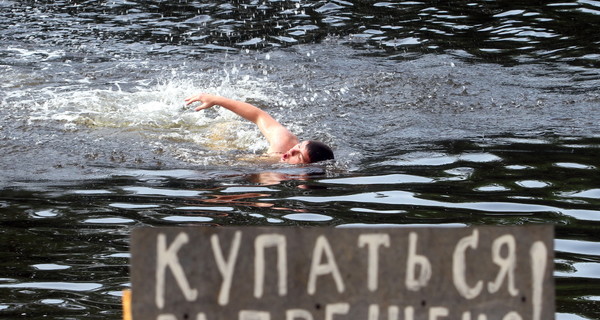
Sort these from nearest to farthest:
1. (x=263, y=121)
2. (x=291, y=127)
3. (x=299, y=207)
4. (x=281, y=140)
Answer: (x=299, y=207) → (x=281, y=140) → (x=263, y=121) → (x=291, y=127)

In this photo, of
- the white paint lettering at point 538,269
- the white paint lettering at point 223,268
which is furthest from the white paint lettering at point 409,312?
the white paint lettering at point 223,268

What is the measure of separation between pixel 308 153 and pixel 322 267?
6.18 meters

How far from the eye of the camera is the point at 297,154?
949 centimetres

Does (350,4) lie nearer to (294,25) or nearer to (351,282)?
(294,25)

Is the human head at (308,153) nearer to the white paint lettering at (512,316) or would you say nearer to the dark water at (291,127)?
the dark water at (291,127)

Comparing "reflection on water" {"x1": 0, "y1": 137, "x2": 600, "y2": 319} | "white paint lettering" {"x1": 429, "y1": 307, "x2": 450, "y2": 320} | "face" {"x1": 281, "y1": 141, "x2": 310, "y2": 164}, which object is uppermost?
"white paint lettering" {"x1": 429, "y1": 307, "x2": 450, "y2": 320}

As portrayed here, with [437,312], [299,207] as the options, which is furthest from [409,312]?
[299,207]

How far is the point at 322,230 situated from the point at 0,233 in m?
4.27

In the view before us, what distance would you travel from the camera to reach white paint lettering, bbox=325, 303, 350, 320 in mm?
3143

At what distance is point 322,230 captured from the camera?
310 cm

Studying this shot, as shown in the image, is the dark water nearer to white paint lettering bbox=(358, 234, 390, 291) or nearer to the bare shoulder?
the bare shoulder

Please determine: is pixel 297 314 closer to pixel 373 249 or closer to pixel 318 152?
pixel 373 249

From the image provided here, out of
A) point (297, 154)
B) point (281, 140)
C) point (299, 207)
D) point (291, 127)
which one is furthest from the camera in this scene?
point (291, 127)

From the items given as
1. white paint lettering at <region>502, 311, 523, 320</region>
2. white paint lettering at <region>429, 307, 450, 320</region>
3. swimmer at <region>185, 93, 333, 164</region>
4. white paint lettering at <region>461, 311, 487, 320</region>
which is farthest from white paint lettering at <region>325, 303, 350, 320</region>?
swimmer at <region>185, 93, 333, 164</region>
